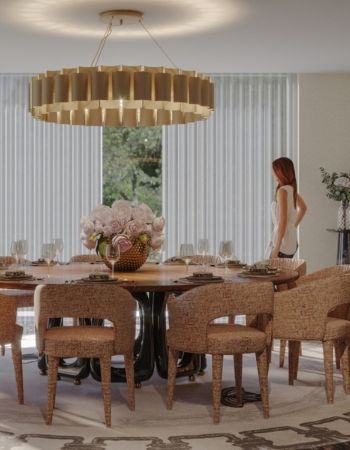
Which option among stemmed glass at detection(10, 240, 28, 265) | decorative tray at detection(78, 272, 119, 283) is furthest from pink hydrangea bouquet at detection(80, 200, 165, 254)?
decorative tray at detection(78, 272, 119, 283)

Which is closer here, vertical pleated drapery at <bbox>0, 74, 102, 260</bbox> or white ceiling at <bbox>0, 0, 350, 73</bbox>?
white ceiling at <bbox>0, 0, 350, 73</bbox>

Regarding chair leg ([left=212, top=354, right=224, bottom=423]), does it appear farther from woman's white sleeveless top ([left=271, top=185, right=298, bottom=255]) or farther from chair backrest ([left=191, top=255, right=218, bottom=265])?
woman's white sleeveless top ([left=271, top=185, right=298, bottom=255])

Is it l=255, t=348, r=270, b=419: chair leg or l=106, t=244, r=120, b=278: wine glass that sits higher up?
l=106, t=244, r=120, b=278: wine glass

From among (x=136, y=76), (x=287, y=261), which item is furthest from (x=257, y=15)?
(x=287, y=261)

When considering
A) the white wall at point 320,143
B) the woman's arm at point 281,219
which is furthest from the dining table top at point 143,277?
the white wall at point 320,143

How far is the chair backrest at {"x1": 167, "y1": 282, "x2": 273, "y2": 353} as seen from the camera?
4617 millimetres

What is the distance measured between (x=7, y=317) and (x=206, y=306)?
1.13 m

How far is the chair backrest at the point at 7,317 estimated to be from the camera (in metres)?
4.81

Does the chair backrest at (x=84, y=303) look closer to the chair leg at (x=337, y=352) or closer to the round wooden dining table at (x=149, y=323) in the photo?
the round wooden dining table at (x=149, y=323)

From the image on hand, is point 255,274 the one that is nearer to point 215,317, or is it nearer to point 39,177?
point 215,317

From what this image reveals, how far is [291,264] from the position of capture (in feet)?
21.1

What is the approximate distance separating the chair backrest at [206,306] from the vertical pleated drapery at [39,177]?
4.82 metres

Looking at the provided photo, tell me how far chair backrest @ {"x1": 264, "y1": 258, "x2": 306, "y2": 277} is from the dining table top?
2.04 ft

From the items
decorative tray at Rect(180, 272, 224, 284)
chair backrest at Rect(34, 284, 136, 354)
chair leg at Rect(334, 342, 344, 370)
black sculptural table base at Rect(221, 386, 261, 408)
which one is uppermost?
decorative tray at Rect(180, 272, 224, 284)
